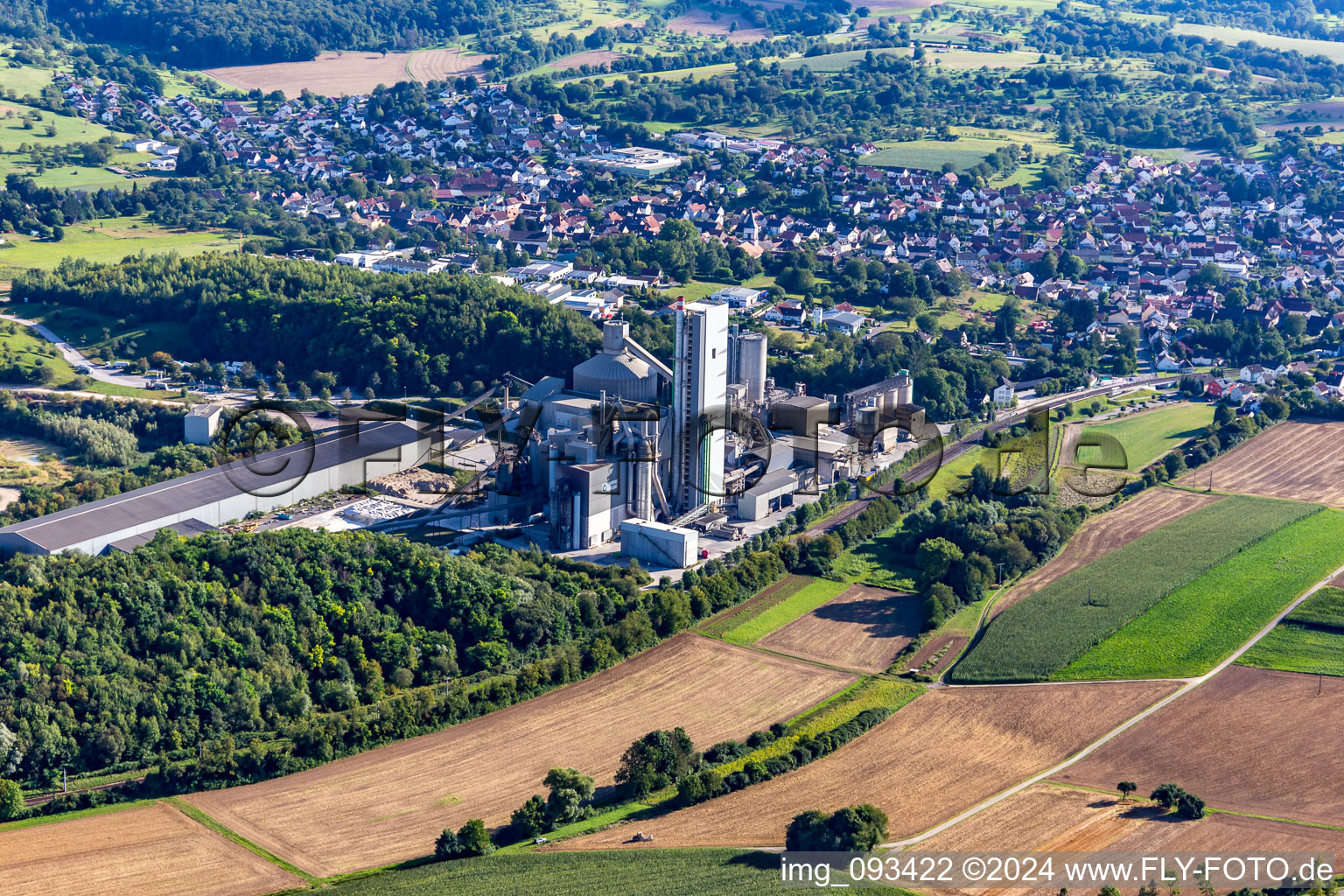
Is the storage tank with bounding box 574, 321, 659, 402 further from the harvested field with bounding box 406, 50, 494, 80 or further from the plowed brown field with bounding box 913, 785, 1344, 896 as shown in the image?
the harvested field with bounding box 406, 50, 494, 80

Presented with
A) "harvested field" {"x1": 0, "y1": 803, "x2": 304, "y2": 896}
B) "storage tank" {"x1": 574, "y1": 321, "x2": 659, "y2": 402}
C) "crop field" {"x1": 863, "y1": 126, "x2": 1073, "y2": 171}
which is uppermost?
"crop field" {"x1": 863, "y1": 126, "x2": 1073, "y2": 171}

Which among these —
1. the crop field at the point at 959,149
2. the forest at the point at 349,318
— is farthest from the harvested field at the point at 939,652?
the crop field at the point at 959,149

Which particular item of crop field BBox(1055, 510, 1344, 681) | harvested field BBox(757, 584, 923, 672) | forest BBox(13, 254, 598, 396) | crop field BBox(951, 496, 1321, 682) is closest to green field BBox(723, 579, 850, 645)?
harvested field BBox(757, 584, 923, 672)

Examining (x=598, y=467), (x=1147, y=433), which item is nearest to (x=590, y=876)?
(x=598, y=467)

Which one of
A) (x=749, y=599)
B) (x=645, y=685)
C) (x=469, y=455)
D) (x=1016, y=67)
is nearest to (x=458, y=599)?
Answer: (x=645, y=685)

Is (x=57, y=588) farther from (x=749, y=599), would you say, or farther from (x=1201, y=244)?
(x=1201, y=244)

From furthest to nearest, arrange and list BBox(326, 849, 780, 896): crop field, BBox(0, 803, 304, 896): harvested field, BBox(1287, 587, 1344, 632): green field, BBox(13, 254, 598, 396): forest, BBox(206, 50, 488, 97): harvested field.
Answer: BBox(206, 50, 488, 97): harvested field, BBox(13, 254, 598, 396): forest, BBox(1287, 587, 1344, 632): green field, BBox(0, 803, 304, 896): harvested field, BBox(326, 849, 780, 896): crop field
